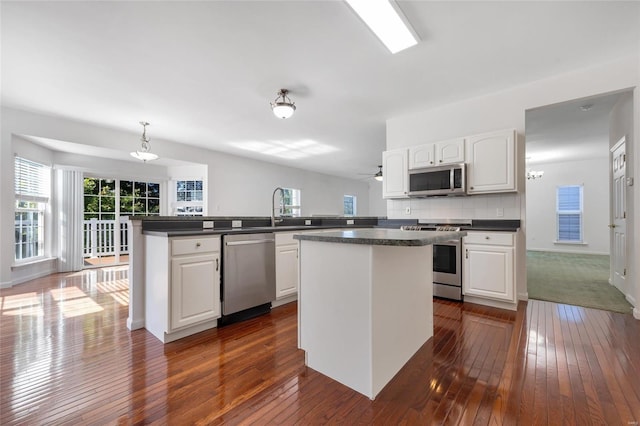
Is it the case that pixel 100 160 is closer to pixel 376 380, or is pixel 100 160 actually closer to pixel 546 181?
pixel 376 380

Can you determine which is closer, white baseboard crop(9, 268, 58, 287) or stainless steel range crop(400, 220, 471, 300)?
stainless steel range crop(400, 220, 471, 300)

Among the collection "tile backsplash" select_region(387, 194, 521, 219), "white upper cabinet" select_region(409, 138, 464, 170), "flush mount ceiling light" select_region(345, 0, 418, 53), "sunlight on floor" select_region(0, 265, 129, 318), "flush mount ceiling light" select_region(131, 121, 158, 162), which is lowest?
"sunlight on floor" select_region(0, 265, 129, 318)

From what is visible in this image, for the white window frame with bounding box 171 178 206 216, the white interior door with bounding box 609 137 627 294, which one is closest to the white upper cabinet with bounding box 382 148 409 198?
the white interior door with bounding box 609 137 627 294

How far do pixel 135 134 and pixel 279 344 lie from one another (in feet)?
16.6

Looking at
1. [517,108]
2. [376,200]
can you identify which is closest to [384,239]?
[517,108]

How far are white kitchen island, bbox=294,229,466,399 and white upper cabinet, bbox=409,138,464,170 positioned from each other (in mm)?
1941

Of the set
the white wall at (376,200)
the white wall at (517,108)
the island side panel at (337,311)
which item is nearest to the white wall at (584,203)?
the white wall at (376,200)

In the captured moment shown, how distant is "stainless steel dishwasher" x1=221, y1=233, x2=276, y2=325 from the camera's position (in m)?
2.62

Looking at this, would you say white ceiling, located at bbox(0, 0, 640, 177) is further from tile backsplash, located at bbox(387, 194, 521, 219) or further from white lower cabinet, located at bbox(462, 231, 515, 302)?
white lower cabinet, located at bbox(462, 231, 515, 302)

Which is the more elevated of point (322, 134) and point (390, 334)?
point (322, 134)

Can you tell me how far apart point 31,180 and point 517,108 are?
747 centimetres

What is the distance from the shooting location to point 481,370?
1826 millimetres

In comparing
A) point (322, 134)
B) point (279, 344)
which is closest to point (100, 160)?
point (322, 134)

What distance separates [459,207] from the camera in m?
3.76
